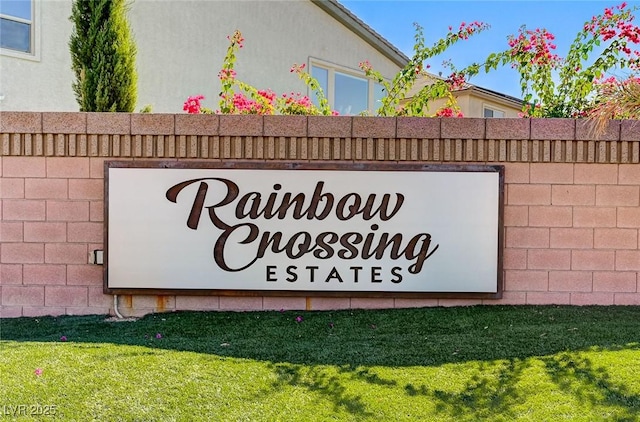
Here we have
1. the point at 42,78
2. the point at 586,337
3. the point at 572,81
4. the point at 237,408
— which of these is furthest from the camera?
the point at 42,78

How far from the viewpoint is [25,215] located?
5496 millimetres

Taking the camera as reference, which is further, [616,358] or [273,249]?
[273,249]

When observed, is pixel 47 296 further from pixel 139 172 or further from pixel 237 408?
pixel 237 408

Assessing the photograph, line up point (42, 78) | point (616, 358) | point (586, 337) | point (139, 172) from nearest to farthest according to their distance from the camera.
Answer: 1. point (616, 358)
2. point (586, 337)
3. point (139, 172)
4. point (42, 78)

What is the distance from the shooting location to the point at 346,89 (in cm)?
1372

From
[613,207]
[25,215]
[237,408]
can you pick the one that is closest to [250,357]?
[237,408]

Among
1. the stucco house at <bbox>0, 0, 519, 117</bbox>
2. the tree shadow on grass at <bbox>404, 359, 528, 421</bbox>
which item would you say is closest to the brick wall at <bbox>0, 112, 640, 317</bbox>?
the tree shadow on grass at <bbox>404, 359, 528, 421</bbox>

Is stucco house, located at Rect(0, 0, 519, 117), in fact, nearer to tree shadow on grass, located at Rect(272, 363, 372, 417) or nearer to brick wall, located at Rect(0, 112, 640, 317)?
brick wall, located at Rect(0, 112, 640, 317)

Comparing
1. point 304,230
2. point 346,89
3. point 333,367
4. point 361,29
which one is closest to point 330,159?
point 304,230

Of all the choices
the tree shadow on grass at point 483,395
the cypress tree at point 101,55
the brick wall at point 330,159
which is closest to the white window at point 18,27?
the cypress tree at point 101,55

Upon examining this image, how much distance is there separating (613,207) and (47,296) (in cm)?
574

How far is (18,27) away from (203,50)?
3439mm

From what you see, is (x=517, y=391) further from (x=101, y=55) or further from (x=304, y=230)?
(x=101, y=55)

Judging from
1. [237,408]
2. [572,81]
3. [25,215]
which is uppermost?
[572,81]
